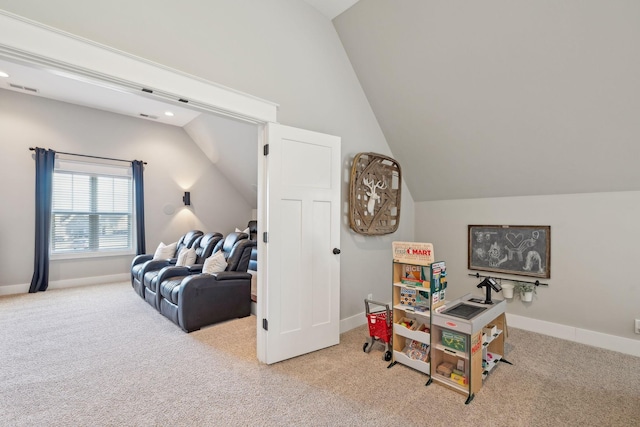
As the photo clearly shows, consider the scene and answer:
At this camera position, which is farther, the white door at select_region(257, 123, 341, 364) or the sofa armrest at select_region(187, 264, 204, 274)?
the sofa armrest at select_region(187, 264, 204, 274)

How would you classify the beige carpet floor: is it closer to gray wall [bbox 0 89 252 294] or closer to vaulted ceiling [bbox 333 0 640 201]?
vaulted ceiling [bbox 333 0 640 201]

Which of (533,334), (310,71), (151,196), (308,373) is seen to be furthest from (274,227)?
(151,196)

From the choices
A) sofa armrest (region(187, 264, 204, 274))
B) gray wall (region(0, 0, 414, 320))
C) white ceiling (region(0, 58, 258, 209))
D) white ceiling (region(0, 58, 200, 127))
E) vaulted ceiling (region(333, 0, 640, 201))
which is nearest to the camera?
gray wall (region(0, 0, 414, 320))

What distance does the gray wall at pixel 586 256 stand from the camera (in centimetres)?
264

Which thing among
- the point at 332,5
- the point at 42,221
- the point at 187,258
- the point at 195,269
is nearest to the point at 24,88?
the point at 42,221

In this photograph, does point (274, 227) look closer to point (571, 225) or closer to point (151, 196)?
point (571, 225)

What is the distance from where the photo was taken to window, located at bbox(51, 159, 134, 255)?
16.8 ft

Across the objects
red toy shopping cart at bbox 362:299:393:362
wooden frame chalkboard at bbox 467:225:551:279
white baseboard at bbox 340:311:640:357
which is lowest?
white baseboard at bbox 340:311:640:357

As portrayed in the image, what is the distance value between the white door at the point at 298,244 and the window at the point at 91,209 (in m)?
4.70

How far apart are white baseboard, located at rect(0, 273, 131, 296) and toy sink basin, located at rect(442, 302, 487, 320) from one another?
5.95 meters

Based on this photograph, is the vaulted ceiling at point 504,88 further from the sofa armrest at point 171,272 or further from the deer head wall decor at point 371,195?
the sofa armrest at point 171,272

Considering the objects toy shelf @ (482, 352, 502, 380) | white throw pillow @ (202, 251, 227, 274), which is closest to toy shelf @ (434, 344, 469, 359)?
toy shelf @ (482, 352, 502, 380)

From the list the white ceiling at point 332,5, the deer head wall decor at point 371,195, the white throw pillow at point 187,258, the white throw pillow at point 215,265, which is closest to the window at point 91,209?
the white throw pillow at point 187,258

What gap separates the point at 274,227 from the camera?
8.01 feet
